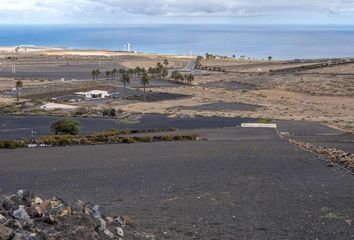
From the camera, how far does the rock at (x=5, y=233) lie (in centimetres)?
843

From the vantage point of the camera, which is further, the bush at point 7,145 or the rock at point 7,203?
the bush at point 7,145

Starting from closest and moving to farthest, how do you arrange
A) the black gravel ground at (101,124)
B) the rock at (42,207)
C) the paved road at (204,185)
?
the rock at (42,207), the paved road at (204,185), the black gravel ground at (101,124)

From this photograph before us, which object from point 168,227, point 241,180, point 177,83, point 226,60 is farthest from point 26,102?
point 226,60

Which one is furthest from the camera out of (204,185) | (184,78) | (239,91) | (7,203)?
(184,78)

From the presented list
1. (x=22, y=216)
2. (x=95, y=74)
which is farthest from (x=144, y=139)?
(x=95, y=74)

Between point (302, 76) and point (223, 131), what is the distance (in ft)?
181

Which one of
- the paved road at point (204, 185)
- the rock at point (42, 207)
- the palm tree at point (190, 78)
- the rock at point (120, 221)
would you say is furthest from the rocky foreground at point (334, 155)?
the palm tree at point (190, 78)

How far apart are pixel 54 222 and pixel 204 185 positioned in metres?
8.67

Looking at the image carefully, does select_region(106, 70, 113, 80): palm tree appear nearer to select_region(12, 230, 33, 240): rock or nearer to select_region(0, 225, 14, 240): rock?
select_region(12, 230, 33, 240): rock

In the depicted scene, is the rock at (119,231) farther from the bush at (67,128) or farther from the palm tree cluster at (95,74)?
the palm tree cluster at (95,74)

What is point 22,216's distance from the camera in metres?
9.91

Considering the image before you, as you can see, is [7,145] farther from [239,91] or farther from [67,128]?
[239,91]

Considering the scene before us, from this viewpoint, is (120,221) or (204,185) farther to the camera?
(204,185)

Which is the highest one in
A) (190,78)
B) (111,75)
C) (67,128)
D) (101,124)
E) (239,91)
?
(190,78)
